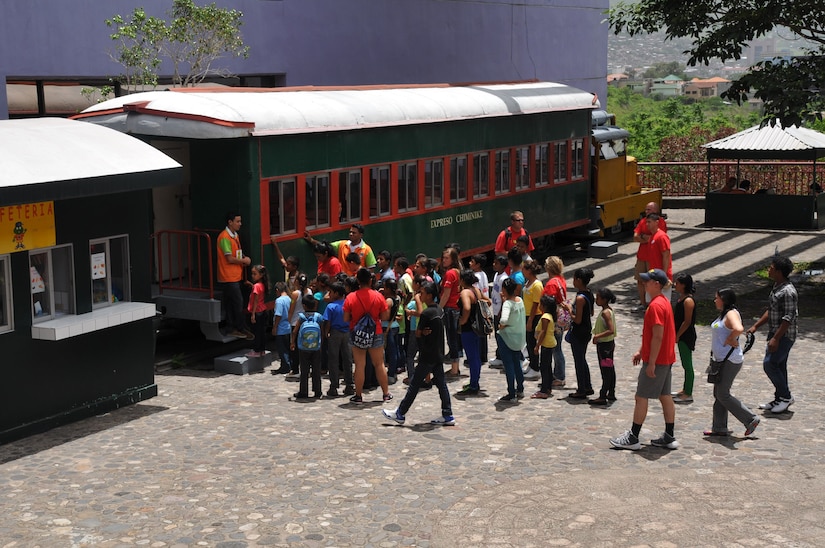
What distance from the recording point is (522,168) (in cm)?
2403

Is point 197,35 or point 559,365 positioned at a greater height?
point 197,35

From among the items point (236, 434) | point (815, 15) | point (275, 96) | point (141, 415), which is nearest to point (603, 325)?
point (236, 434)

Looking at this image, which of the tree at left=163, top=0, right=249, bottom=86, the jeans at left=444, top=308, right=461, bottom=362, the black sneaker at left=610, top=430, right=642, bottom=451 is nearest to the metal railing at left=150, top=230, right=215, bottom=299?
the jeans at left=444, top=308, right=461, bottom=362

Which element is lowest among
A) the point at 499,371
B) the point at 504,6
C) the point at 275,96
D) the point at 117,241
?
the point at 499,371

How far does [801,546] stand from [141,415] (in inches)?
290

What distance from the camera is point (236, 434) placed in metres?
12.7

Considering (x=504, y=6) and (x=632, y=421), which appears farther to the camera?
(x=504, y=6)

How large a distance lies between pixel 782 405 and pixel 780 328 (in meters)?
0.92

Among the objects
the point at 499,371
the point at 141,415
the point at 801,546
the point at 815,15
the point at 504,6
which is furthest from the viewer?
the point at 504,6

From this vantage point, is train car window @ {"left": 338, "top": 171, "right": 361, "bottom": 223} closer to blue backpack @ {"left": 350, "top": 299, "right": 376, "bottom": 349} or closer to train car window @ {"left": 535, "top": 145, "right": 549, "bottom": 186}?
blue backpack @ {"left": 350, "top": 299, "right": 376, "bottom": 349}

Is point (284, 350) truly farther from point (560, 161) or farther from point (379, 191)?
point (560, 161)

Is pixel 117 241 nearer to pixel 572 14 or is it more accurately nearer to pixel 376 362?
pixel 376 362

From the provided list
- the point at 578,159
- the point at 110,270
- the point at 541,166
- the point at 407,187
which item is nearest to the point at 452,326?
the point at 110,270

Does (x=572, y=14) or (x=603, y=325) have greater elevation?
(x=572, y=14)
